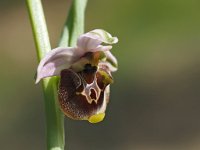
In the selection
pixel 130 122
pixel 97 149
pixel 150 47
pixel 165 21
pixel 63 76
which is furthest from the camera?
pixel 165 21

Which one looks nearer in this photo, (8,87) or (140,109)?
(140,109)

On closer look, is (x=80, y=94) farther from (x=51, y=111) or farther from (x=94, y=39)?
(x=94, y=39)

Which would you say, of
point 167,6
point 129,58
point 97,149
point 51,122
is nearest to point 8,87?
point 129,58

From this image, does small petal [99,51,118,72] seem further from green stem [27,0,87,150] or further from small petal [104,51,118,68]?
green stem [27,0,87,150]

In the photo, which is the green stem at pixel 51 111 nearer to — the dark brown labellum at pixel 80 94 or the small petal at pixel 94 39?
the dark brown labellum at pixel 80 94

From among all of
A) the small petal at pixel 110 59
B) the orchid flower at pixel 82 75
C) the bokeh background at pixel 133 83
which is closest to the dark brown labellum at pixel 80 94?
the orchid flower at pixel 82 75

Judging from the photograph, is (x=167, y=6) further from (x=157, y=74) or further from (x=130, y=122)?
(x=130, y=122)

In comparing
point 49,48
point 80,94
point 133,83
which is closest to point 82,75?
point 80,94
